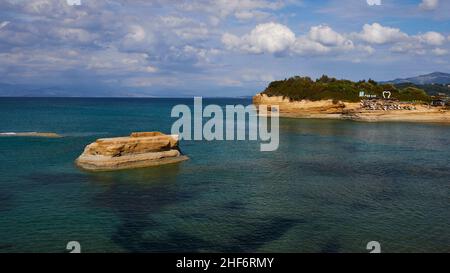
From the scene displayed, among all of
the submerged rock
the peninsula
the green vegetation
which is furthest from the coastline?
the submerged rock

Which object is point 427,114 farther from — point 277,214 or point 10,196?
point 10,196

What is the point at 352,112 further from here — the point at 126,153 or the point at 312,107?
the point at 126,153

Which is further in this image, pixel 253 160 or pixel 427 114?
pixel 427 114

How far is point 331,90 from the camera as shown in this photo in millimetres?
132125

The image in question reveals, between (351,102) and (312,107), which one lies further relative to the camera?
(312,107)

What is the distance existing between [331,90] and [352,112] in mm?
16884

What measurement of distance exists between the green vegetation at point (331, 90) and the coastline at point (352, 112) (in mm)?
2655

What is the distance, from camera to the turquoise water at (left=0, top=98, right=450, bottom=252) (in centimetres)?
2205

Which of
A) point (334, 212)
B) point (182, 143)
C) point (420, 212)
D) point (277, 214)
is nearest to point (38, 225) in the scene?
point (277, 214)

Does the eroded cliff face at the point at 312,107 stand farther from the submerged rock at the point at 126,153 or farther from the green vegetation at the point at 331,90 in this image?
the submerged rock at the point at 126,153

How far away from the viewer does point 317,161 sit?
46.9 meters

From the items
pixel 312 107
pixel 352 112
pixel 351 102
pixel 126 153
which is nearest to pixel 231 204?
pixel 126 153

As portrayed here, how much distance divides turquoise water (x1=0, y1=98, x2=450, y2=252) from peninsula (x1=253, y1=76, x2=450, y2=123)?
67346mm

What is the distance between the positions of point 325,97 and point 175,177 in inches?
3750
